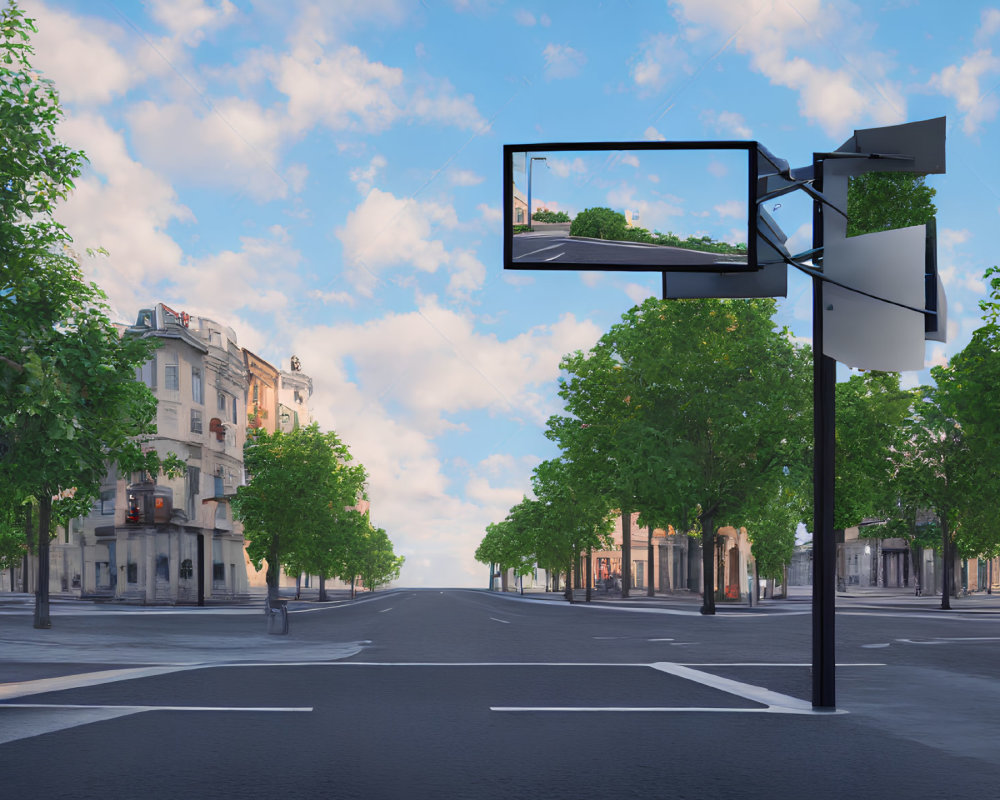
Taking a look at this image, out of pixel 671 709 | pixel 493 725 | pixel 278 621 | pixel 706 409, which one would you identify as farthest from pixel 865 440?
pixel 493 725

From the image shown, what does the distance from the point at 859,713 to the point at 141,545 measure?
58.5m

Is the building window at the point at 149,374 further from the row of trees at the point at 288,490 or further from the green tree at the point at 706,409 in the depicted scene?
the green tree at the point at 706,409

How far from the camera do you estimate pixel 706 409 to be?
39844 millimetres

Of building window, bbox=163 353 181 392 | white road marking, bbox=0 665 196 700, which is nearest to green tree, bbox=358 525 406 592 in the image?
building window, bbox=163 353 181 392

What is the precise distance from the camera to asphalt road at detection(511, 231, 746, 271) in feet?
28.3

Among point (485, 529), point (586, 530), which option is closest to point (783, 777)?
point (586, 530)

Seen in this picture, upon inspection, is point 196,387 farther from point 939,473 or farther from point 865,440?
point 939,473

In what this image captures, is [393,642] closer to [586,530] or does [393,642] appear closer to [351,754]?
[351,754]

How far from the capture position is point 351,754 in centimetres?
816

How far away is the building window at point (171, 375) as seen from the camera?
62625mm

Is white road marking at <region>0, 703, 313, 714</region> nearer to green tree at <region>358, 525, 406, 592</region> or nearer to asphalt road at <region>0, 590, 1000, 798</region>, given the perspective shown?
asphalt road at <region>0, 590, 1000, 798</region>

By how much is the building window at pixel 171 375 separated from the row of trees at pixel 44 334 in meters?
37.6

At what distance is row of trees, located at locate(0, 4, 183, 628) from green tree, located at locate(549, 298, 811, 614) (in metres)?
20.9

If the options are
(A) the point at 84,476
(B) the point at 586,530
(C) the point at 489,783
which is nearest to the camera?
(C) the point at 489,783
